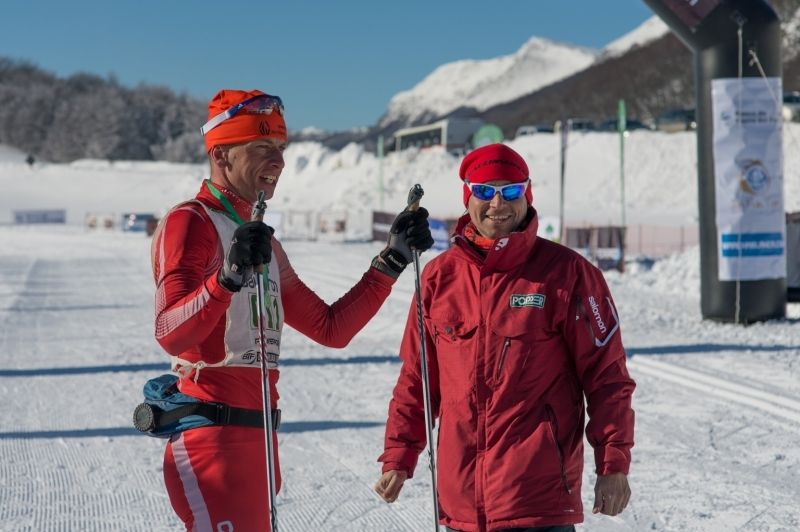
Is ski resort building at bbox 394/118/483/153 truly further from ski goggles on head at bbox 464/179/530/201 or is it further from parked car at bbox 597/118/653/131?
ski goggles on head at bbox 464/179/530/201

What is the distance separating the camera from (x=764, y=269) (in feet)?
42.0

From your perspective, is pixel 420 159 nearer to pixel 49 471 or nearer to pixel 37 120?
pixel 49 471

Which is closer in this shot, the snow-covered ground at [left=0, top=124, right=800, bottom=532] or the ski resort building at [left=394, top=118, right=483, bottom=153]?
the snow-covered ground at [left=0, top=124, right=800, bottom=532]

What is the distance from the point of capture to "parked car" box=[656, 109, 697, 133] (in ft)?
182

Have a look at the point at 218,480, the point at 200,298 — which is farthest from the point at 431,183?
the point at 200,298

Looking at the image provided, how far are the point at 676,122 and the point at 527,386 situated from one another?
55.1m

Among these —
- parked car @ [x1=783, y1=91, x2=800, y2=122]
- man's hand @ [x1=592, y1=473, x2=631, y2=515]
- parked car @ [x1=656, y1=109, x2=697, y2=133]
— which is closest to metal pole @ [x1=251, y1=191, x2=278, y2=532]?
man's hand @ [x1=592, y1=473, x2=631, y2=515]

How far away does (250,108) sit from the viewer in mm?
3115

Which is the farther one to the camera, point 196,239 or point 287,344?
point 287,344

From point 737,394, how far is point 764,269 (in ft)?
15.2

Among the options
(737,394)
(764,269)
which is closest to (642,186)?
(764,269)

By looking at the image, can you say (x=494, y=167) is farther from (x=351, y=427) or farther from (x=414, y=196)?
(x=351, y=427)

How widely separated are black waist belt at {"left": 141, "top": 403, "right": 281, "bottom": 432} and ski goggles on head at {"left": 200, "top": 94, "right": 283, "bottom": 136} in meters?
0.84

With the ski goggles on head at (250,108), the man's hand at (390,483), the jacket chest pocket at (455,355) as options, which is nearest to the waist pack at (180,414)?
the man's hand at (390,483)
